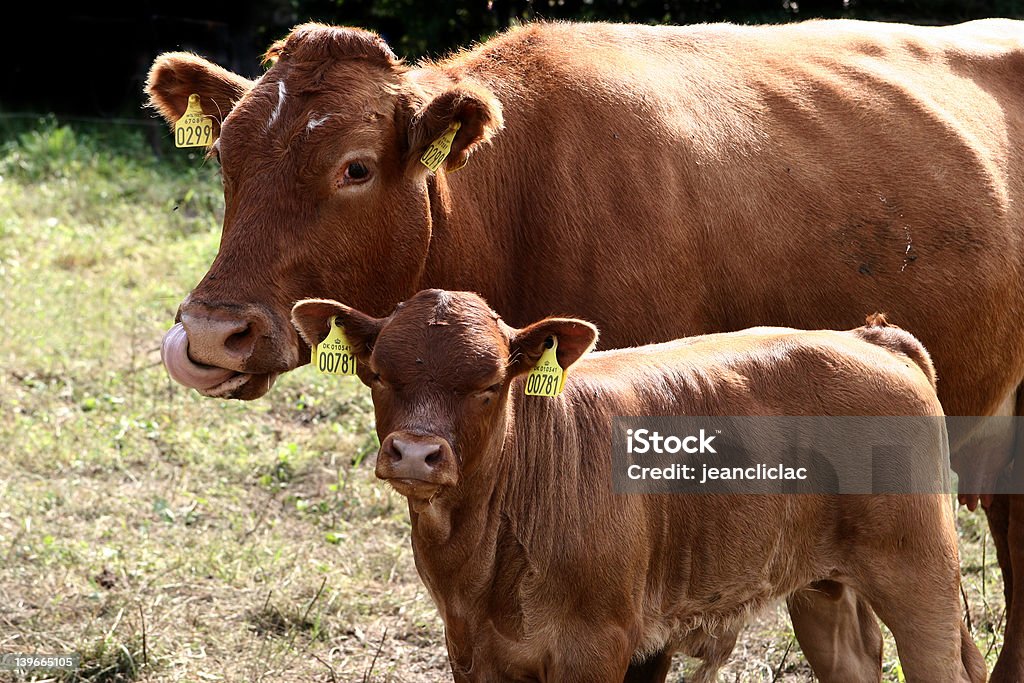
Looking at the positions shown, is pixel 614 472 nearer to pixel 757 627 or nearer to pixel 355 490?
pixel 757 627

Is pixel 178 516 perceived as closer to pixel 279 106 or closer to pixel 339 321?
pixel 279 106

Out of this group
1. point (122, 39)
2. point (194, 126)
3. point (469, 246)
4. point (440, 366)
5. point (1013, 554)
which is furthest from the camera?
point (122, 39)

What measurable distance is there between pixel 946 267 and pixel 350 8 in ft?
30.2

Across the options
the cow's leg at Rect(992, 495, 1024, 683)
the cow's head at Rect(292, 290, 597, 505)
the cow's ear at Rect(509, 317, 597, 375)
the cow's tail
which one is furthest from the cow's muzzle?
the cow's leg at Rect(992, 495, 1024, 683)

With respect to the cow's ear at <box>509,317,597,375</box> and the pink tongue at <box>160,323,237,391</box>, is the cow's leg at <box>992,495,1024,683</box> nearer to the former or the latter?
the cow's ear at <box>509,317,597,375</box>

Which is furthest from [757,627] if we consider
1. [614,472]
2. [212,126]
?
[212,126]

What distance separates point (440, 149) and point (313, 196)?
1.43 ft

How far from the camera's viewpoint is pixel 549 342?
11.9 ft

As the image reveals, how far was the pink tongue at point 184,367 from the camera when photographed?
12.8ft

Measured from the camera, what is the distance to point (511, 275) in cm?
461

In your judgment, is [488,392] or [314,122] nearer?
[488,392]

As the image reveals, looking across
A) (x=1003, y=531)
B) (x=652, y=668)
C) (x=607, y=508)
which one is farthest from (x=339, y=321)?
(x=1003, y=531)

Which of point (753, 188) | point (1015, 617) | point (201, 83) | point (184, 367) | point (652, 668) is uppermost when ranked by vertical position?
point (201, 83)

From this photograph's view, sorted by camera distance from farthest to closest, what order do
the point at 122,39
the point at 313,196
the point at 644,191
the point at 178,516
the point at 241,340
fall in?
the point at 122,39
the point at 178,516
the point at 644,191
the point at 313,196
the point at 241,340
